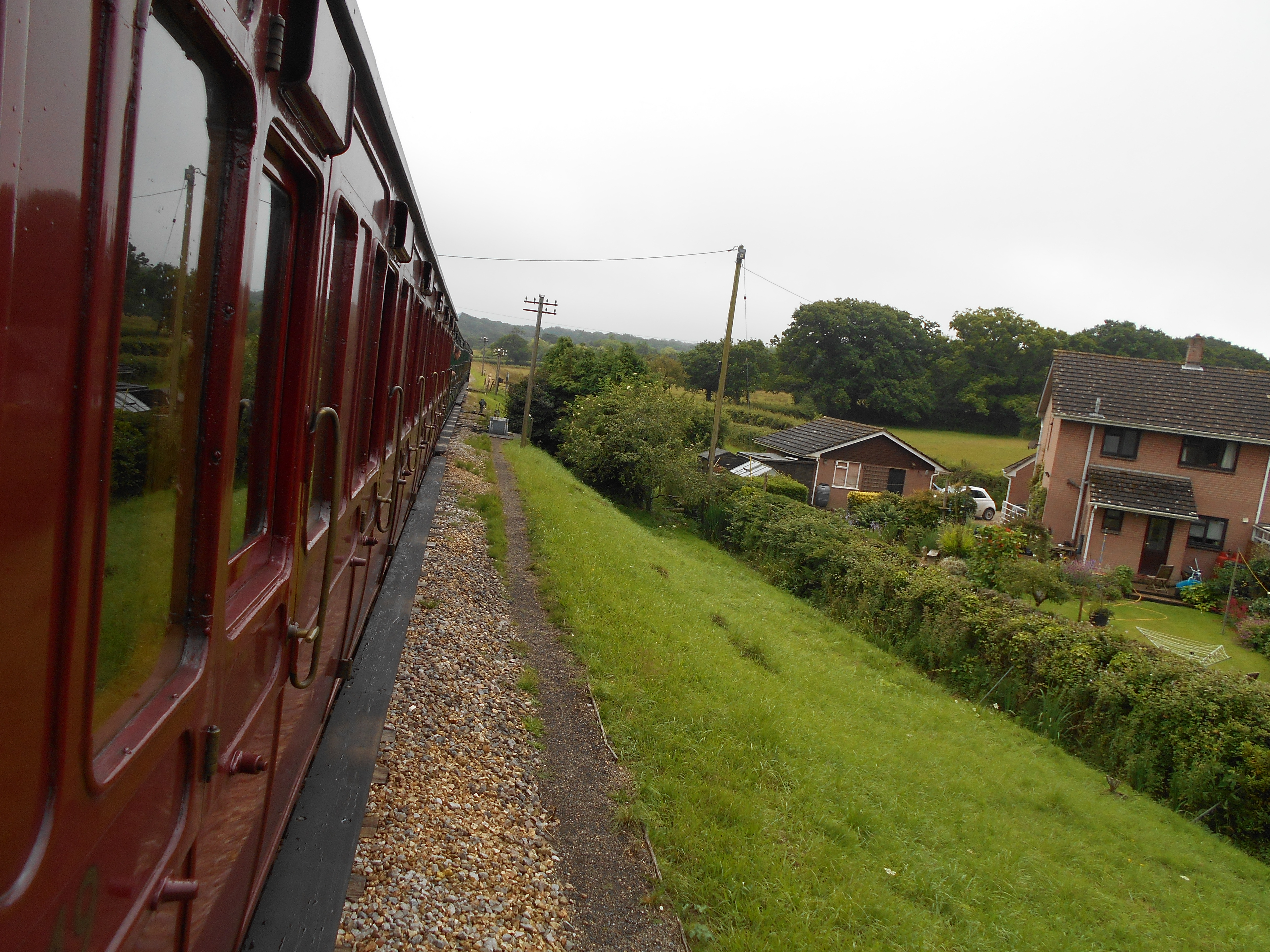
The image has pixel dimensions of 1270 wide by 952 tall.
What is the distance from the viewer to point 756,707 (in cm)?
705

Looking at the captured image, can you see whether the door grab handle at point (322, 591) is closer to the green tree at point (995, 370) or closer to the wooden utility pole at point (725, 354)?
the wooden utility pole at point (725, 354)

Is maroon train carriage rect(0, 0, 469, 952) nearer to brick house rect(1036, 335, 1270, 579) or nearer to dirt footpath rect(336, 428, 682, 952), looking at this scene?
dirt footpath rect(336, 428, 682, 952)

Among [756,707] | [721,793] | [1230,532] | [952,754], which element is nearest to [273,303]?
[721,793]

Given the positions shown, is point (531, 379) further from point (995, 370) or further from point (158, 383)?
point (995, 370)

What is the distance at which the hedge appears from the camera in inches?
348

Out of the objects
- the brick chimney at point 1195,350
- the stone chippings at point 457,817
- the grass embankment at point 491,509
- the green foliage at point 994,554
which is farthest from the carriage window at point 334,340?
the brick chimney at point 1195,350

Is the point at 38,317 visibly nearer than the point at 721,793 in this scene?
Yes

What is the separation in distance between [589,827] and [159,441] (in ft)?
13.5

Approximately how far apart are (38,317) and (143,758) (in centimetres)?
65

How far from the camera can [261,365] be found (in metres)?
1.78

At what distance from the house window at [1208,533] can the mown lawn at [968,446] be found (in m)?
14.3

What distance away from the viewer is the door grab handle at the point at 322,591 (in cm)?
199

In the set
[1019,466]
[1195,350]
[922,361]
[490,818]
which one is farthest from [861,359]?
[490,818]

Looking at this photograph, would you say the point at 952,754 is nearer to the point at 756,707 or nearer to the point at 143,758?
the point at 756,707
